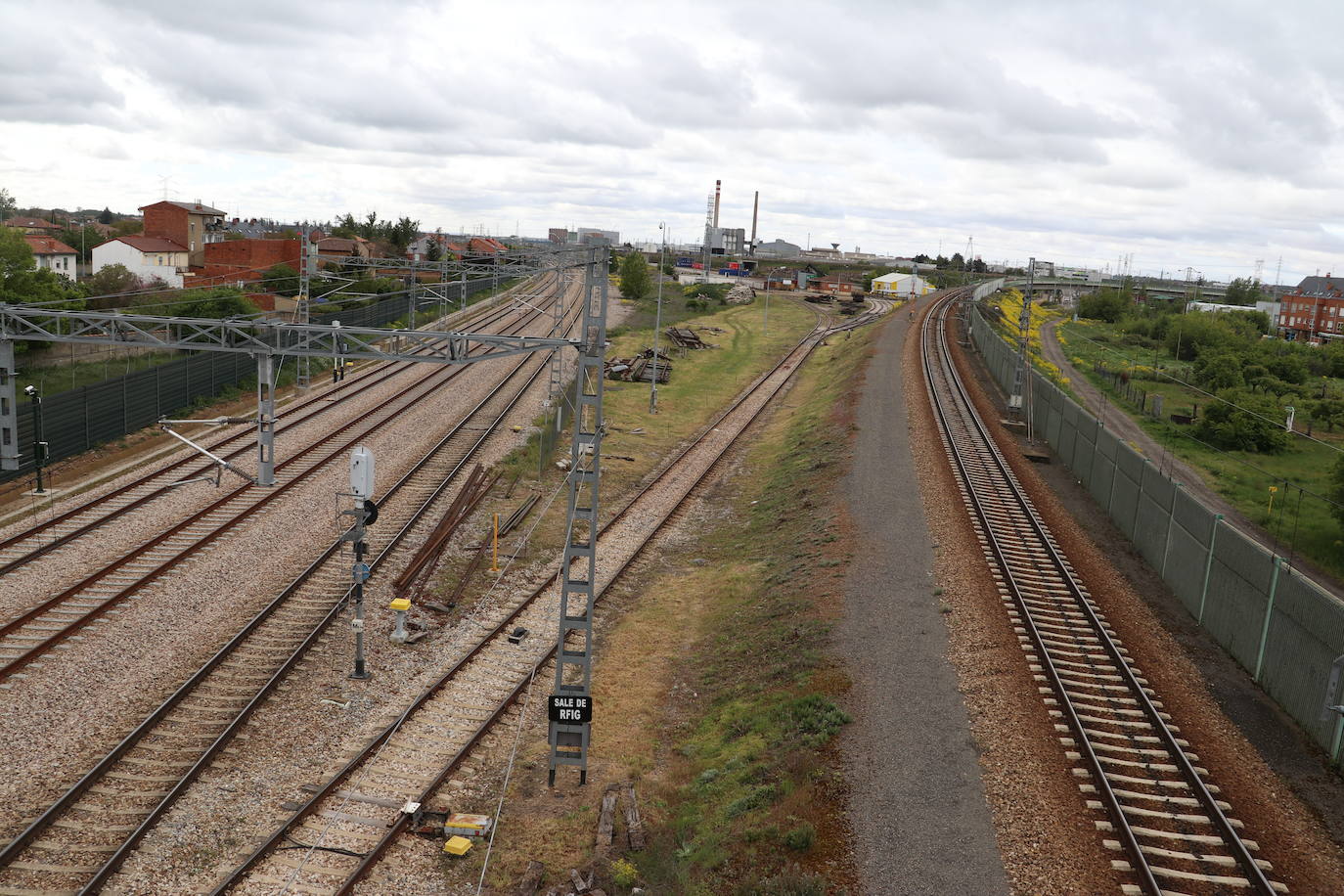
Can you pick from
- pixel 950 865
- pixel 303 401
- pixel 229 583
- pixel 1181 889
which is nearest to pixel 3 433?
pixel 229 583

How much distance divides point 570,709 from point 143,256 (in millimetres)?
78839

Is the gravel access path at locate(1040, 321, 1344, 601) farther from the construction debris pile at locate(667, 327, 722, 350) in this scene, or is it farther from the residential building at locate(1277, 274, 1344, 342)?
the residential building at locate(1277, 274, 1344, 342)

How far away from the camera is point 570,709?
13875 millimetres

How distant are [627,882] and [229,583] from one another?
12282 mm

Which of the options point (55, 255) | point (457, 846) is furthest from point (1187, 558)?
point (55, 255)

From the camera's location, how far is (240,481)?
27.9 m

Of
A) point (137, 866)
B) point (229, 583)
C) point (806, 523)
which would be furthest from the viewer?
point (806, 523)

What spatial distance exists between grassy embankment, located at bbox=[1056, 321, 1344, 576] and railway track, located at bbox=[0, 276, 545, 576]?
29.0 metres

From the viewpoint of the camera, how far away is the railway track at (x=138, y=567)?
1702 cm

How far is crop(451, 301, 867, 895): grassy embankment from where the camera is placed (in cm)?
1160

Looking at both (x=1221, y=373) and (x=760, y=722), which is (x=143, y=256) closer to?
(x=1221, y=373)

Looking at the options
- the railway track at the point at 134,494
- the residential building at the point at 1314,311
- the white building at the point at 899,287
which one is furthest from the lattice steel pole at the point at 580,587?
the residential building at the point at 1314,311

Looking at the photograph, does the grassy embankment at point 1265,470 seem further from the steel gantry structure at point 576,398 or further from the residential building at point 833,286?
the residential building at point 833,286

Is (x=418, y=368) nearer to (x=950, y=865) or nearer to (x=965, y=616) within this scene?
(x=965, y=616)
